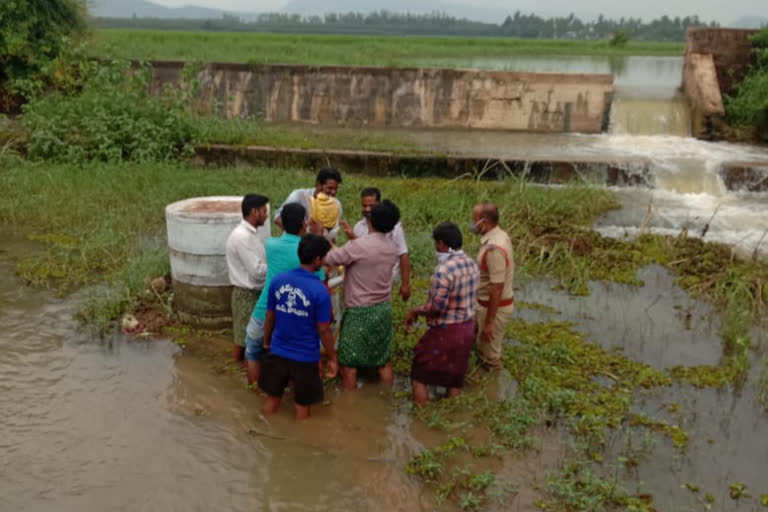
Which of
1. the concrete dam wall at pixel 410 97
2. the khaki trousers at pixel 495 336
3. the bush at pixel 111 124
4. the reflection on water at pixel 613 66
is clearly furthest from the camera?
the reflection on water at pixel 613 66

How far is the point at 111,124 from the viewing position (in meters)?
11.4

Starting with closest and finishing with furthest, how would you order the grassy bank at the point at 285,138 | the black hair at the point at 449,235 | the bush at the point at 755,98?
the black hair at the point at 449,235, the grassy bank at the point at 285,138, the bush at the point at 755,98

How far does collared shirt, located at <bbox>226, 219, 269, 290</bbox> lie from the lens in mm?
4902

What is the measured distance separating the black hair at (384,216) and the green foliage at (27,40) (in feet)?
42.8

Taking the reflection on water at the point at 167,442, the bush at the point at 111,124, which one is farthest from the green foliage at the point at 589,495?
the bush at the point at 111,124

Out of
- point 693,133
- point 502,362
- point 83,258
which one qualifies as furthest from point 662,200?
point 83,258

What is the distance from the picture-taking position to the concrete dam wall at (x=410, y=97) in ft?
49.2

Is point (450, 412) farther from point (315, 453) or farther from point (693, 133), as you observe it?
point (693, 133)

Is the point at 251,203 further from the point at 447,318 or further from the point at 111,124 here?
the point at 111,124

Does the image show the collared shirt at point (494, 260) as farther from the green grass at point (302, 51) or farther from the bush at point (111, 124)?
the green grass at point (302, 51)

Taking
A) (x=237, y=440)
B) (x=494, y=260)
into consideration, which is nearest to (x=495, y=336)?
(x=494, y=260)

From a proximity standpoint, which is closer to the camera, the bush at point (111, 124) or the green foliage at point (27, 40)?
the bush at point (111, 124)

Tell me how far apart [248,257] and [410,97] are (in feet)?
36.7

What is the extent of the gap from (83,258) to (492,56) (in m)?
26.7
